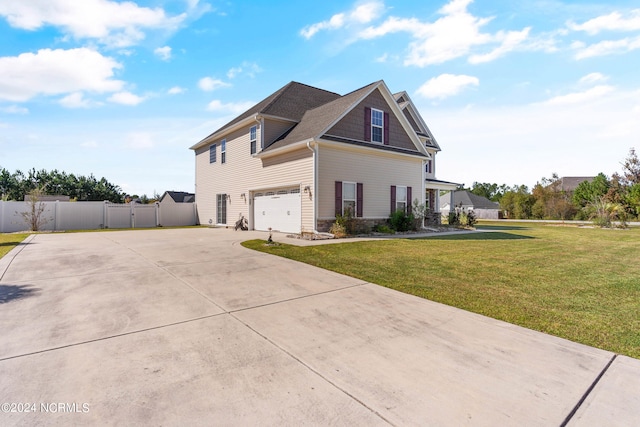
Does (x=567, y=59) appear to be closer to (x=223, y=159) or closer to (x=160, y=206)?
(x=223, y=159)

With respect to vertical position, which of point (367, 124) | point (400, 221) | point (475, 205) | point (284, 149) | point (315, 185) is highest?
point (367, 124)

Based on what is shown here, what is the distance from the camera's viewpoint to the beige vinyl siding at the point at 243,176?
13156 mm

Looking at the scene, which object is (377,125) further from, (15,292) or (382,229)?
(15,292)

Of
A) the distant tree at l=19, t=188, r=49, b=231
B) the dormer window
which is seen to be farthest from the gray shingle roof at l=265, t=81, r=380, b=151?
the distant tree at l=19, t=188, r=49, b=231

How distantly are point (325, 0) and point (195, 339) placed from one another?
10714mm

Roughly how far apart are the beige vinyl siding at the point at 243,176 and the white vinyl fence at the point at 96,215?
186 cm

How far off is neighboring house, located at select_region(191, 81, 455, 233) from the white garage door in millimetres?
48

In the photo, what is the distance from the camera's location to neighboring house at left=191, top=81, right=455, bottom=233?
13.0 metres

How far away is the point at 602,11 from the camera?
8.23m

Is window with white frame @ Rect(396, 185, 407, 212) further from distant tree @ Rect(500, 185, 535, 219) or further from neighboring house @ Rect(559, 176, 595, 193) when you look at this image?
neighboring house @ Rect(559, 176, 595, 193)

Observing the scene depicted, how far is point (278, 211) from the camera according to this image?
1488 centimetres

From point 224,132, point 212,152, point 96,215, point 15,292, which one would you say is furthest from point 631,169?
point 96,215

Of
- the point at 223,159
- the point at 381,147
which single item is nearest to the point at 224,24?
the point at 381,147

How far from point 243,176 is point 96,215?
35.4 ft
